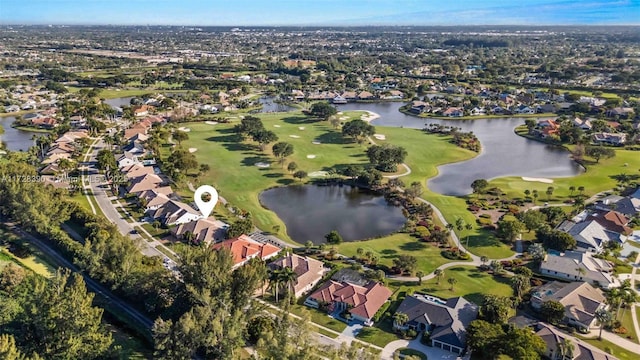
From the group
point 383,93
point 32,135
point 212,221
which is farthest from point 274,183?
point 383,93

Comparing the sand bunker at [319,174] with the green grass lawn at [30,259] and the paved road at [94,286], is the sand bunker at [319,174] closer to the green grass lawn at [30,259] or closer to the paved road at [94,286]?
the paved road at [94,286]

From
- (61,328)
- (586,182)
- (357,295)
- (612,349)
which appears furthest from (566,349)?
(586,182)

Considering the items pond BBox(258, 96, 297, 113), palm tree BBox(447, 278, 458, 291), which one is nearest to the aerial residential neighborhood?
palm tree BBox(447, 278, 458, 291)

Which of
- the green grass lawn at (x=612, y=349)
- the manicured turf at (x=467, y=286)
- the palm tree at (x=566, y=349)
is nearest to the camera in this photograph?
the palm tree at (x=566, y=349)

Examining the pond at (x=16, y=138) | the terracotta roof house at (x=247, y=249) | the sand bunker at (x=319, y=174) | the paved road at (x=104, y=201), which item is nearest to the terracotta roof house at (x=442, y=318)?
the terracotta roof house at (x=247, y=249)

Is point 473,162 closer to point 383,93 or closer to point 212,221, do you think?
point 212,221
